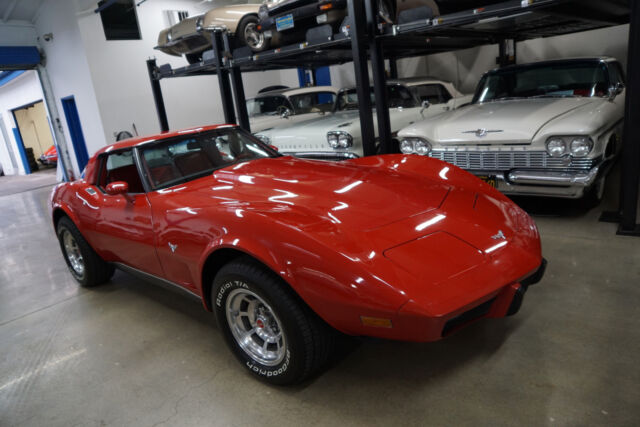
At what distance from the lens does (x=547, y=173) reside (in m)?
3.75

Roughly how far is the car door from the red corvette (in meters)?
0.01

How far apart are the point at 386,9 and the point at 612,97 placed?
243 cm

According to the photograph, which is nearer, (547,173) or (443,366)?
(443,366)

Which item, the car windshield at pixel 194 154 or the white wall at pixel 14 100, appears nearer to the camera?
the car windshield at pixel 194 154

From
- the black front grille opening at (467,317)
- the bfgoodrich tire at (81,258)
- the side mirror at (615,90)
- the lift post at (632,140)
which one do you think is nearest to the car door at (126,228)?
the bfgoodrich tire at (81,258)

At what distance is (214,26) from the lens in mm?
6105

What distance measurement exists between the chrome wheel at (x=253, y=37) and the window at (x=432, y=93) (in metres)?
2.22

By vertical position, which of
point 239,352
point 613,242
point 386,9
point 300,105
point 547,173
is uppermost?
point 386,9

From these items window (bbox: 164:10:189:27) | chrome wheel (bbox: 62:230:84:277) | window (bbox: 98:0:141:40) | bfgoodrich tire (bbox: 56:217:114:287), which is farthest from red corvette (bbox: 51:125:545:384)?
window (bbox: 164:10:189:27)

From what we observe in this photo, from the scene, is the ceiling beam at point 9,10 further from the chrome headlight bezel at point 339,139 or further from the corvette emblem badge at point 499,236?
the corvette emblem badge at point 499,236

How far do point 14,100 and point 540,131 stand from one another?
1809cm

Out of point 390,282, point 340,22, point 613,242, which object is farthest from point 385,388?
point 340,22

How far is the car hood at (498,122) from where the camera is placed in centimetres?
385

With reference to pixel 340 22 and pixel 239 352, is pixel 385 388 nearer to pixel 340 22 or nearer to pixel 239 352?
pixel 239 352
